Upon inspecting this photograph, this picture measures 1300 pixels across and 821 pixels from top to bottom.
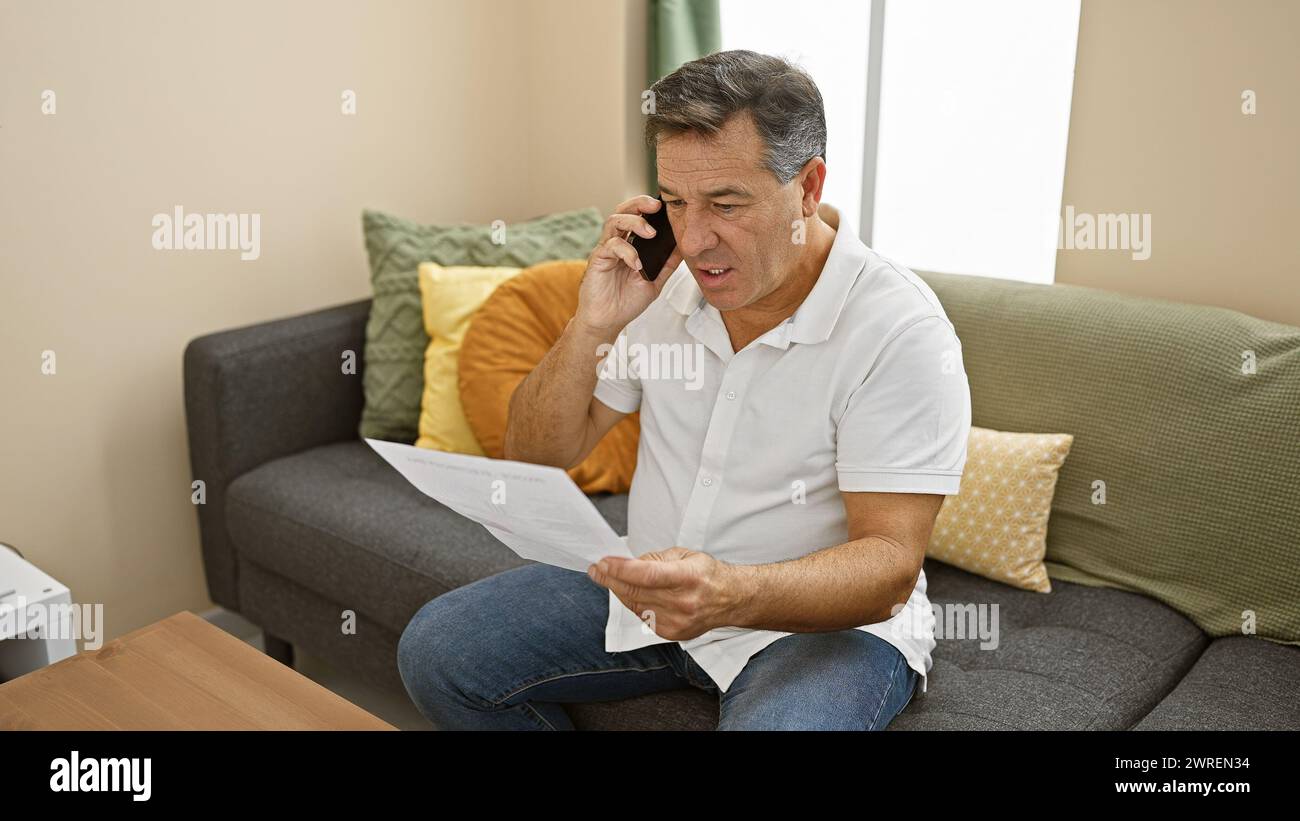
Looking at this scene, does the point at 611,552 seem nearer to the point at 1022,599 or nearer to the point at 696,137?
the point at 696,137

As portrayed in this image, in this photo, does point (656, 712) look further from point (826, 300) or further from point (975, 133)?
point (975, 133)

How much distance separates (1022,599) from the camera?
1.84m

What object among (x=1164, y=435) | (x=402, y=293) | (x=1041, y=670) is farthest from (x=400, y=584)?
(x=1164, y=435)

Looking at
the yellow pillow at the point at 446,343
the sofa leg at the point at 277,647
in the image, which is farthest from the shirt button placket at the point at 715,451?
the sofa leg at the point at 277,647

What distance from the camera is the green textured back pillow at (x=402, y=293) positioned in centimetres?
240

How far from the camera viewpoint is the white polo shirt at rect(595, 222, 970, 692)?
136 centimetres

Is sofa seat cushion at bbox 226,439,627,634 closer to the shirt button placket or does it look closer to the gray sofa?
the gray sofa

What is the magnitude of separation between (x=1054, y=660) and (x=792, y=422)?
56 cm

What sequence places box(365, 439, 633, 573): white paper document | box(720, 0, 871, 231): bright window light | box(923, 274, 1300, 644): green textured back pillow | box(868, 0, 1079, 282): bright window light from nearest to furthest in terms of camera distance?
1. box(365, 439, 633, 573): white paper document
2. box(923, 274, 1300, 644): green textured back pillow
3. box(868, 0, 1079, 282): bright window light
4. box(720, 0, 871, 231): bright window light

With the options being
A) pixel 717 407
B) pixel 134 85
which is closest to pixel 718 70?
pixel 717 407

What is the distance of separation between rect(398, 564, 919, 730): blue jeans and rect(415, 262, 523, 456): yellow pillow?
2.36 feet

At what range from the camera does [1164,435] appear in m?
1.78

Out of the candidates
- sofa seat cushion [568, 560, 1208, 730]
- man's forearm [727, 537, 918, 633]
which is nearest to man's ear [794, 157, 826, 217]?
man's forearm [727, 537, 918, 633]

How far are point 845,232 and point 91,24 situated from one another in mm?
1552
